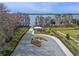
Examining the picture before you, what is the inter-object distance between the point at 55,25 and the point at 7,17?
1.83 feet

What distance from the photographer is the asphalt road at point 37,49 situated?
2.05 m

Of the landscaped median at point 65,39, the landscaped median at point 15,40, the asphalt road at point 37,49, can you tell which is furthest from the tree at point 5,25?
the landscaped median at point 65,39

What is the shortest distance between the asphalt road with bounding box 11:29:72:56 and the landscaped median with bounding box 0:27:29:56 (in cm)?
4

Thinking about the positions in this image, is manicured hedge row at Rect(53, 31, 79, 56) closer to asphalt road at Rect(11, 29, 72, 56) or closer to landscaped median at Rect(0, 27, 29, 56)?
asphalt road at Rect(11, 29, 72, 56)

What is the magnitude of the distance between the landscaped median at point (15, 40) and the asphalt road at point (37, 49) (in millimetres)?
41

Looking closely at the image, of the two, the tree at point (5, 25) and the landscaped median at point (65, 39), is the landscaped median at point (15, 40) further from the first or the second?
the landscaped median at point (65, 39)

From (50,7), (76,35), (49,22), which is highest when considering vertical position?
(50,7)

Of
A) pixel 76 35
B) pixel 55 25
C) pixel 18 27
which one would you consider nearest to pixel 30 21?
pixel 18 27

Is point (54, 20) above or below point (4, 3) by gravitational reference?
below

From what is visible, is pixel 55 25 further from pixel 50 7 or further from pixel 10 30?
pixel 10 30

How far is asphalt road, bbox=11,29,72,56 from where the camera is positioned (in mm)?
2051

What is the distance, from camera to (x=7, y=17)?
2.08 meters

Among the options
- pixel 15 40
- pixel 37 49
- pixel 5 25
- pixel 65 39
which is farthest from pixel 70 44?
pixel 5 25

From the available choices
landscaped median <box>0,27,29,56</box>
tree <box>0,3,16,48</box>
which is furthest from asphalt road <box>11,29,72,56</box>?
tree <box>0,3,16,48</box>
